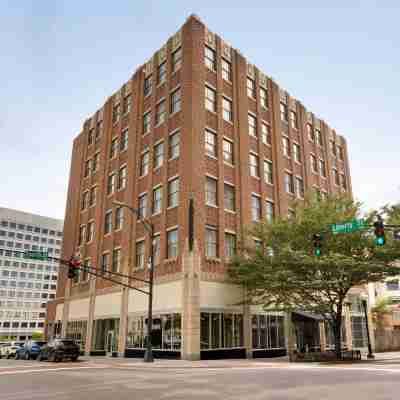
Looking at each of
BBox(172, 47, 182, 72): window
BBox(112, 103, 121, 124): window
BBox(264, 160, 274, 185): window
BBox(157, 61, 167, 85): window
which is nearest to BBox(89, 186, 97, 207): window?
BBox(112, 103, 121, 124): window

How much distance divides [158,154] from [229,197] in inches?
295

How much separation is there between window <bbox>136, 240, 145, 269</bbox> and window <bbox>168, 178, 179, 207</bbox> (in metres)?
4.72

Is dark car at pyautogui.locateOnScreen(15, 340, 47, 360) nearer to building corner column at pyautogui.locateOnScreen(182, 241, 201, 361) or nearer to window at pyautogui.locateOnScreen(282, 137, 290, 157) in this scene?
building corner column at pyautogui.locateOnScreen(182, 241, 201, 361)

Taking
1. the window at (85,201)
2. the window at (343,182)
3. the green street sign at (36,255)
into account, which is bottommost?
the green street sign at (36,255)

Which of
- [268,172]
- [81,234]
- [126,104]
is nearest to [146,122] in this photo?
[126,104]

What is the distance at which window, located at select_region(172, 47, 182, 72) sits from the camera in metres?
37.1

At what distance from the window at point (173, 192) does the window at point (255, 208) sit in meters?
7.52

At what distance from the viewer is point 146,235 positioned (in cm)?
3456

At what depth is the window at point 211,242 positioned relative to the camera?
31.1 meters

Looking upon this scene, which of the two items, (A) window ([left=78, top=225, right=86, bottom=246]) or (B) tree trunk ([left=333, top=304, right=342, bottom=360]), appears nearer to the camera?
(B) tree trunk ([left=333, top=304, right=342, bottom=360])

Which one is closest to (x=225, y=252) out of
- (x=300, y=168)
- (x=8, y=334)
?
(x=300, y=168)

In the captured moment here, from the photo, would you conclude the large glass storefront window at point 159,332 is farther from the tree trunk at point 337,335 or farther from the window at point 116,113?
the window at point 116,113

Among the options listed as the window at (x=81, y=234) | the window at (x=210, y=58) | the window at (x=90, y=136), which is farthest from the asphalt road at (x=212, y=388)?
the window at (x=90, y=136)

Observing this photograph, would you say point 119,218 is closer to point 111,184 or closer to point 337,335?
point 111,184
